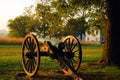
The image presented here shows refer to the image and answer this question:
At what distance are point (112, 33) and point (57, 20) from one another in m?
Result: 13.6

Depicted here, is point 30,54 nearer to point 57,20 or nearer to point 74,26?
point 57,20

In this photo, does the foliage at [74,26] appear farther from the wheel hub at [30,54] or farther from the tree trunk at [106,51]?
the wheel hub at [30,54]

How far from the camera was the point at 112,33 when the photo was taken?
15.4 meters

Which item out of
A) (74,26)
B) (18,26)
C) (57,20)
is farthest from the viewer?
(18,26)

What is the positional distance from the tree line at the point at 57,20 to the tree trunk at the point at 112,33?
293 cm

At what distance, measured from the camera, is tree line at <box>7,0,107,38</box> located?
1862 cm

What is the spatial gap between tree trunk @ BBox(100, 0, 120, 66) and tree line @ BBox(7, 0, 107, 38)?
115 inches

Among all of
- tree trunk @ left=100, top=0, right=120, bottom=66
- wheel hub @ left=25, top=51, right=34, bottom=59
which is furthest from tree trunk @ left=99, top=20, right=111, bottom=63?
wheel hub @ left=25, top=51, right=34, bottom=59

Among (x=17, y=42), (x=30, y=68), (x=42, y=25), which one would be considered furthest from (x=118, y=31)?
(x=42, y=25)

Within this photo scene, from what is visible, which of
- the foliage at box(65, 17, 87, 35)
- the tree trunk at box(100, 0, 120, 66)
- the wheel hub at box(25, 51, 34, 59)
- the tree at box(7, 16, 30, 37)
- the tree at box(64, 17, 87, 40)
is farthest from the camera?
the tree at box(7, 16, 30, 37)

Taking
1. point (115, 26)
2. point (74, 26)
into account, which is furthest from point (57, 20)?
point (74, 26)

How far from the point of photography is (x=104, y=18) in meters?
22.5

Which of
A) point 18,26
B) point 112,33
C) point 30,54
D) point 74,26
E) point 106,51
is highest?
point 18,26

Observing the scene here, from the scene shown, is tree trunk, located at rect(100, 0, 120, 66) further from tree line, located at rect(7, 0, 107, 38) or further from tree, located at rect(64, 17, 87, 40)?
tree, located at rect(64, 17, 87, 40)
